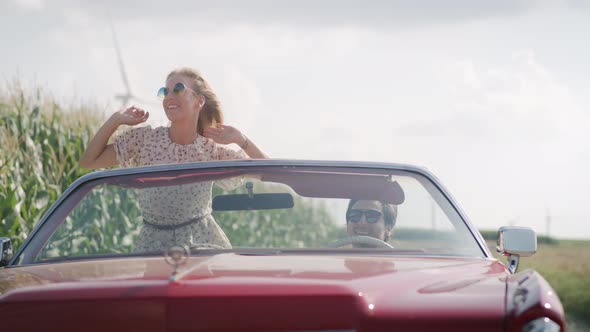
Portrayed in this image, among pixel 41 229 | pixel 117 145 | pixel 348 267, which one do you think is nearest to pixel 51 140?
pixel 117 145

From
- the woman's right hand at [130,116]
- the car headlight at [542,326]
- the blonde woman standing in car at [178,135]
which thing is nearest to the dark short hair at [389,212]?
the blonde woman standing in car at [178,135]

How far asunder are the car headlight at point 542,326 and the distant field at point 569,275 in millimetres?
17534

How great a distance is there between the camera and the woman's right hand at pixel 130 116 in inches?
251

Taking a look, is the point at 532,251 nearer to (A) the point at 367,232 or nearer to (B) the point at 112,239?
(A) the point at 367,232

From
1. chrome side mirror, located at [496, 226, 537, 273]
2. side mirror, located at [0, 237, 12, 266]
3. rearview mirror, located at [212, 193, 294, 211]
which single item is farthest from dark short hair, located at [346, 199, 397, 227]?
side mirror, located at [0, 237, 12, 266]

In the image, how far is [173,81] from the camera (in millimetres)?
6484

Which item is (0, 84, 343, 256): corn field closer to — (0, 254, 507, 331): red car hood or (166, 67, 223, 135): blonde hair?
(166, 67, 223, 135): blonde hair

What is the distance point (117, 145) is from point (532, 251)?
9.17 ft

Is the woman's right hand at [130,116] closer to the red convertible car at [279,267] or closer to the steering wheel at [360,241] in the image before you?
the red convertible car at [279,267]

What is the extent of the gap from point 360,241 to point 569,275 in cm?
3582

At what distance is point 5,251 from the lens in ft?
15.3

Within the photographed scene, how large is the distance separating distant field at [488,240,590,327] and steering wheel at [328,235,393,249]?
16.0 m

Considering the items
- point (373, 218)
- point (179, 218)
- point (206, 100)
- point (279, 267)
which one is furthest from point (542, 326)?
point (206, 100)

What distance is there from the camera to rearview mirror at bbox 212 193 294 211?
5043 mm
